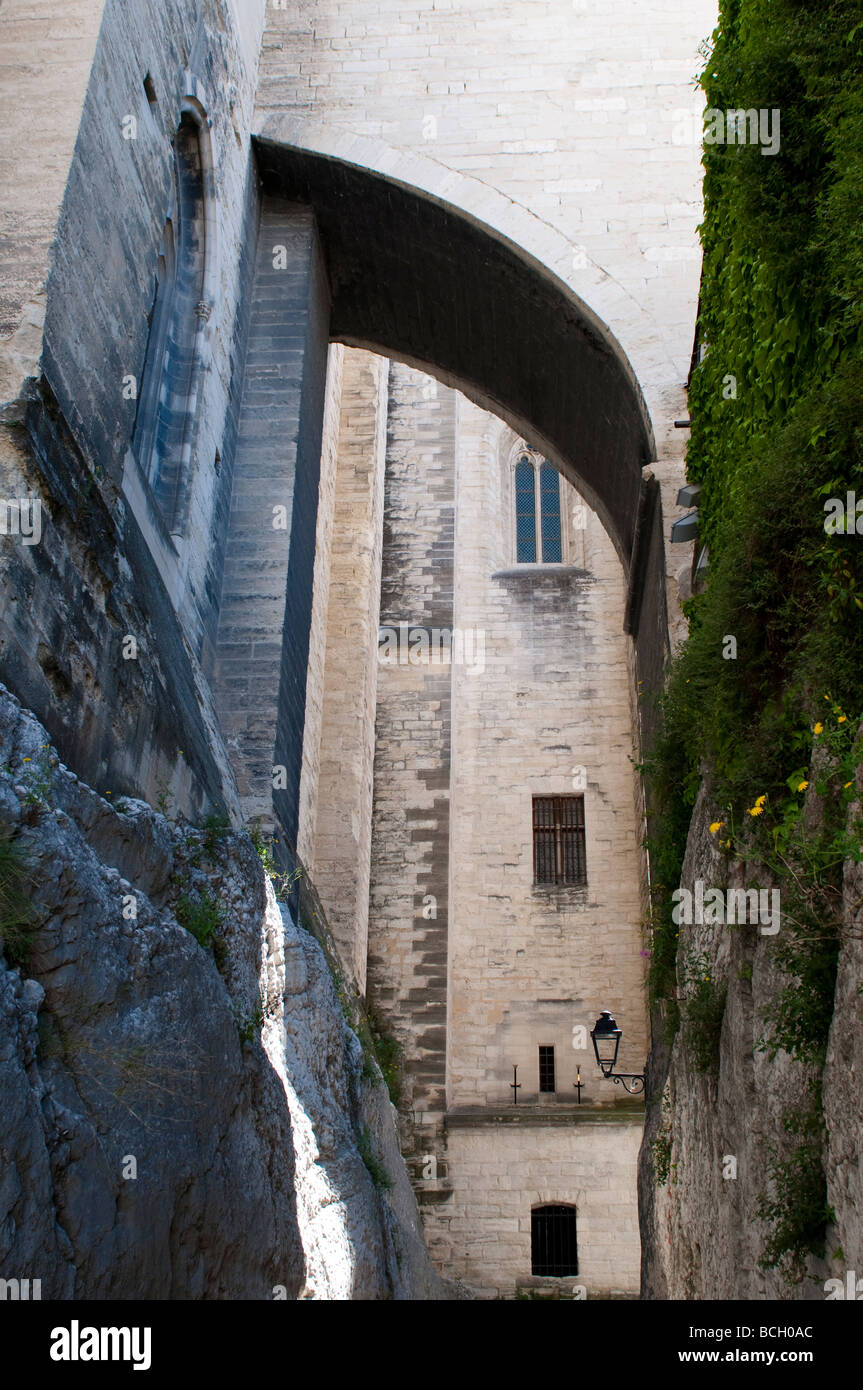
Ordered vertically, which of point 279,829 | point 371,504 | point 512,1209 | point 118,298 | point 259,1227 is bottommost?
point 512,1209

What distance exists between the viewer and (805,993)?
145 inches

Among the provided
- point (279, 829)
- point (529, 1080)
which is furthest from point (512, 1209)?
point (279, 829)

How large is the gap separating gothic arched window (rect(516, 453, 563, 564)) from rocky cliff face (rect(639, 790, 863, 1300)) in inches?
384

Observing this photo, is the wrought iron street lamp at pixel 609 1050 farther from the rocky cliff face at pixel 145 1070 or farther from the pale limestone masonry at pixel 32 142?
the pale limestone masonry at pixel 32 142

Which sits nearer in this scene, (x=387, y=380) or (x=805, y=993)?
(x=805, y=993)

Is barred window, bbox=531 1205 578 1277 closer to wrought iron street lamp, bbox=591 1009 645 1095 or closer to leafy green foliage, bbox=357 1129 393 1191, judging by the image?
wrought iron street lamp, bbox=591 1009 645 1095

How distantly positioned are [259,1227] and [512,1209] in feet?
28.1

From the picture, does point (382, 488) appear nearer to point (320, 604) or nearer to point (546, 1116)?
point (320, 604)

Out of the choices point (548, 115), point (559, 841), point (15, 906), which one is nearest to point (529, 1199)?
point (559, 841)

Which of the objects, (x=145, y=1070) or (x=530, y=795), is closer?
(x=145, y=1070)

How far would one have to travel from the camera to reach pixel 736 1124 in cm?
463

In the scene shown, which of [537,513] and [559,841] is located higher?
[537,513]

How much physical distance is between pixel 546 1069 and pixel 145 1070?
32.9 ft
